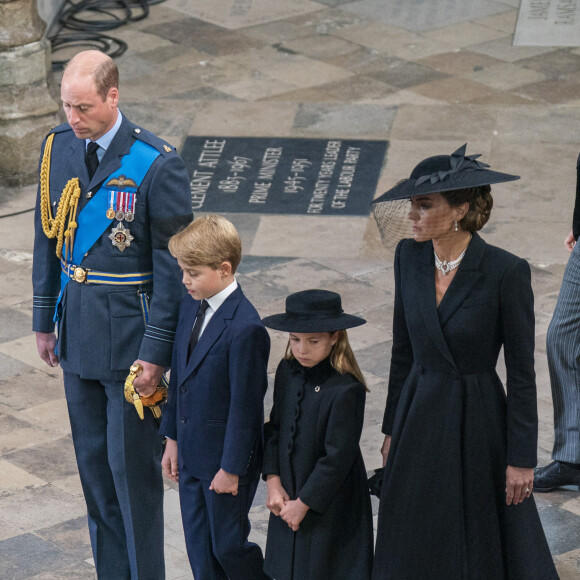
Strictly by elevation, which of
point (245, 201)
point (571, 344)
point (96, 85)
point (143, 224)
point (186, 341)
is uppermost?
point (96, 85)

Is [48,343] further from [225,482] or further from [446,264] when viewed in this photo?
[446,264]

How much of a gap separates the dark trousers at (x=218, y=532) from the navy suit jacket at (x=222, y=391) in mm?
67

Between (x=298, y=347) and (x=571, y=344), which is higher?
(x=298, y=347)

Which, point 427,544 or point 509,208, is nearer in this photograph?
point 427,544

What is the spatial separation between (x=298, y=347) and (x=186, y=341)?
1.33 ft

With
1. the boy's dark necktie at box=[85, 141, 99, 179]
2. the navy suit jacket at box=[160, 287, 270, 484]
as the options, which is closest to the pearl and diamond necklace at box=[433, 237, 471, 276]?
the navy suit jacket at box=[160, 287, 270, 484]

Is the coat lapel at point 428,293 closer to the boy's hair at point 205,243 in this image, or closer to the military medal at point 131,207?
the boy's hair at point 205,243

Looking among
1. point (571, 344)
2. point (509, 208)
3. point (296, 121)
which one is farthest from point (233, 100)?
point (571, 344)

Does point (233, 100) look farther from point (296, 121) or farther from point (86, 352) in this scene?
point (86, 352)

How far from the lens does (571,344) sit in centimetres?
616

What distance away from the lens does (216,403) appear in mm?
4781

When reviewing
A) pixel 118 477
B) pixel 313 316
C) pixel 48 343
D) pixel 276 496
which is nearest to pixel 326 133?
pixel 48 343

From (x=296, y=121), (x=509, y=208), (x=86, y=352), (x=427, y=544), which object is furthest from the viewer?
(x=296, y=121)

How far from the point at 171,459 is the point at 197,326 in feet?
1.67
